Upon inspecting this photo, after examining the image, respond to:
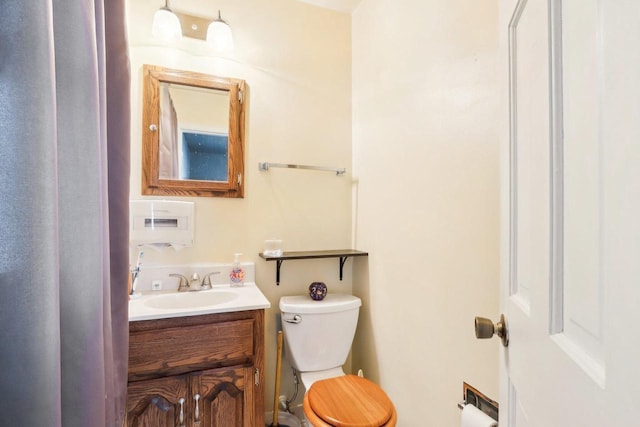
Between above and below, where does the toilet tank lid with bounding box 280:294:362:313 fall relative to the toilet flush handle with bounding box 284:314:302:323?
above

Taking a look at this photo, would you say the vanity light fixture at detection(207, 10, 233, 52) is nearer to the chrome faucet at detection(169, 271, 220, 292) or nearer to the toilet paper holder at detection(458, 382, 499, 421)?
the chrome faucet at detection(169, 271, 220, 292)

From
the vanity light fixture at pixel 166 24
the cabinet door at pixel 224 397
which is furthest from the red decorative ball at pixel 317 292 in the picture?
the vanity light fixture at pixel 166 24

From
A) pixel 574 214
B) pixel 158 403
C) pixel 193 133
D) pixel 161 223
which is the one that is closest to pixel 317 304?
pixel 158 403

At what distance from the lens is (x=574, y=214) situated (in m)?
0.38

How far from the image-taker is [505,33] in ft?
2.22

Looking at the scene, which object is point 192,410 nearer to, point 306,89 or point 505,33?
point 505,33

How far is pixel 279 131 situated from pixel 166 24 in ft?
2.58

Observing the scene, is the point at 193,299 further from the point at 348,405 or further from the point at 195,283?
the point at 348,405

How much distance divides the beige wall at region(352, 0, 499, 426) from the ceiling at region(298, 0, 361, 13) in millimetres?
100

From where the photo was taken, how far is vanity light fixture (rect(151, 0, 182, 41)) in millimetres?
1511

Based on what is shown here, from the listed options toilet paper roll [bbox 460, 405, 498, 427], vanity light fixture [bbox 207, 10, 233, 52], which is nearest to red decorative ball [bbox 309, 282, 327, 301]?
toilet paper roll [bbox 460, 405, 498, 427]

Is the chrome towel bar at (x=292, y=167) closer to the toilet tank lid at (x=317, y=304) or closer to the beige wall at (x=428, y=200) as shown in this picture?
the beige wall at (x=428, y=200)

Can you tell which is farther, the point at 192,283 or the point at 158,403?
the point at 192,283

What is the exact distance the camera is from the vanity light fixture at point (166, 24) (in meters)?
1.51
